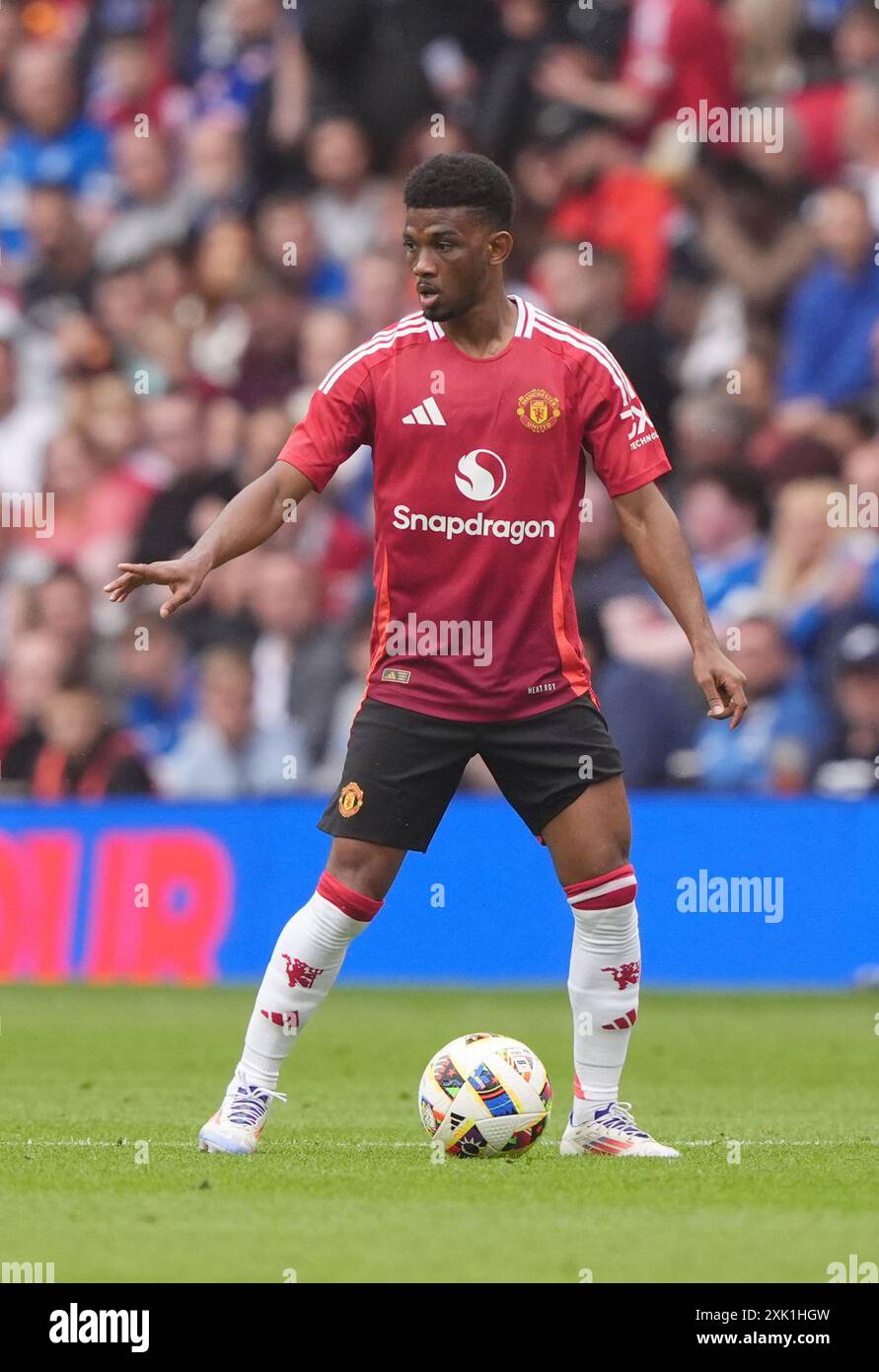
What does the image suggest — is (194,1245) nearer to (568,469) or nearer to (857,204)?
(568,469)

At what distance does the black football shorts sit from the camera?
22.9 feet

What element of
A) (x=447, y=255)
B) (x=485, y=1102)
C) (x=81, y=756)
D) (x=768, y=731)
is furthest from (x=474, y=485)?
(x=81, y=756)

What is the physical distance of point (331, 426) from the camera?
706cm

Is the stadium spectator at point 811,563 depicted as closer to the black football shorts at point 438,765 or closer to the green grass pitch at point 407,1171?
the green grass pitch at point 407,1171

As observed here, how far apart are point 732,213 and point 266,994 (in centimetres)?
984

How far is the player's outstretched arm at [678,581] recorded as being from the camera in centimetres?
695

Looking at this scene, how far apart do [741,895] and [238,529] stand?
678 centimetres

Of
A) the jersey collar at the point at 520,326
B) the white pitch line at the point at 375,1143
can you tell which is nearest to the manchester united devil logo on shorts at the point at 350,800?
the white pitch line at the point at 375,1143

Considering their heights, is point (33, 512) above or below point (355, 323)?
below

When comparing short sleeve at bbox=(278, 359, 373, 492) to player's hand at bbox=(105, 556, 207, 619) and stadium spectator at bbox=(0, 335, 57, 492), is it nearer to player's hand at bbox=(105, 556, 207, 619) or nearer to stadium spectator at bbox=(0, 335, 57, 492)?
player's hand at bbox=(105, 556, 207, 619)

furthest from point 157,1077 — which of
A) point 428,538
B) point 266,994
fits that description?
point 428,538

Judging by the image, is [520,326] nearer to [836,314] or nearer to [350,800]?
[350,800]

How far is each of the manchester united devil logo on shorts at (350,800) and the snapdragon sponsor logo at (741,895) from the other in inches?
252
